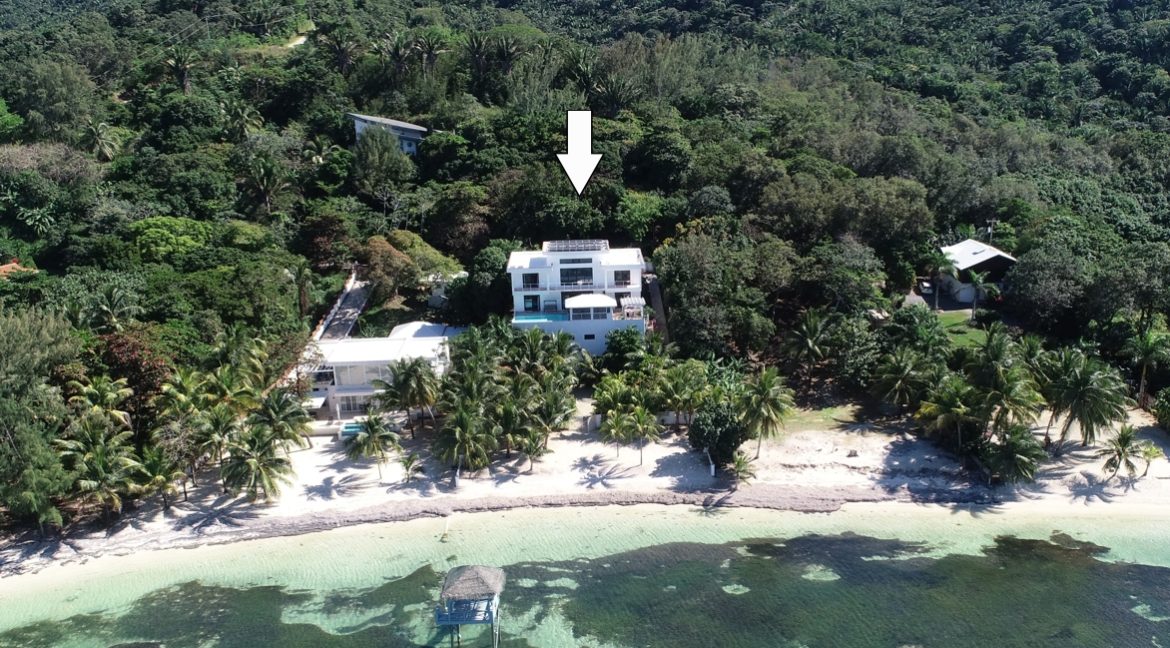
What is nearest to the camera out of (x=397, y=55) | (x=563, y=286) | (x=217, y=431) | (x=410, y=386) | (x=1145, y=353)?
(x=217, y=431)

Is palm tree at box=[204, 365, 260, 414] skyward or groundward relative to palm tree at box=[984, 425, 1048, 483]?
skyward

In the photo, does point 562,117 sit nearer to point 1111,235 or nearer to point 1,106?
point 1111,235

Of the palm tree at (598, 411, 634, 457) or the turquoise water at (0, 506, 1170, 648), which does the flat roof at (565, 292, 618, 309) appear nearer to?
the palm tree at (598, 411, 634, 457)

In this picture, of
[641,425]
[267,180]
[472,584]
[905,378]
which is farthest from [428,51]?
[472,584]

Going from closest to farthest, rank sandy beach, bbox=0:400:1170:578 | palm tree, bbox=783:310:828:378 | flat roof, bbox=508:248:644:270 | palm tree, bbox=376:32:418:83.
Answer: sandy beach, bbox=0:400:1170:578, palm tree, bbox=783:310:828:378, flat roof, bbox=508:248:644:270, palm tree, bbox=376:32:418:83

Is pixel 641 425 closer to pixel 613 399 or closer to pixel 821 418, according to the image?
pixel 613 399

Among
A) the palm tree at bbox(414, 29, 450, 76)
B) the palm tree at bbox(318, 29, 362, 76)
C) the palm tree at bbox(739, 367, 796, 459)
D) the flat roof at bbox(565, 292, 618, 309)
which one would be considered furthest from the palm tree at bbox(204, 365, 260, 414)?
the palm tree at bbox(318, 29, 362, 76)

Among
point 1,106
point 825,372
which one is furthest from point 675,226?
point 1,106
